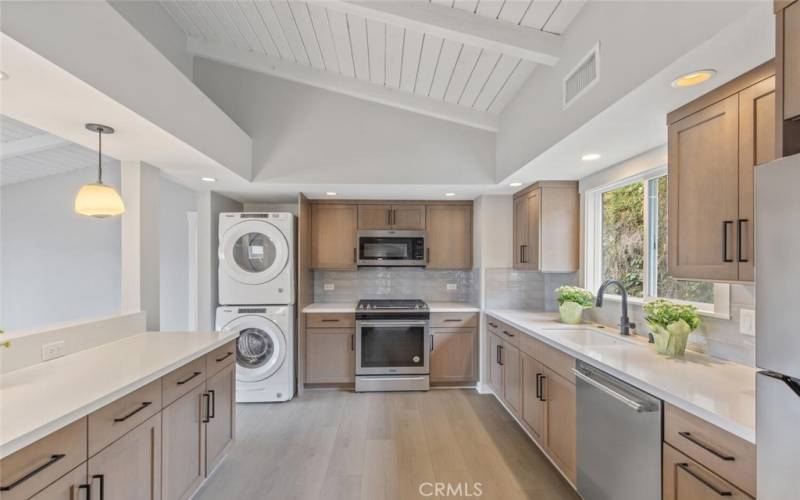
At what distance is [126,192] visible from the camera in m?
2.48

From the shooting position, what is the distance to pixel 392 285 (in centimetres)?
441

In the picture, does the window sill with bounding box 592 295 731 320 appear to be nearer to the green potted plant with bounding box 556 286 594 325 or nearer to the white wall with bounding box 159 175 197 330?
the green potted plant with bounding box 556 286 594 325

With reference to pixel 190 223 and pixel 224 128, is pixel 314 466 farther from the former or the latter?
pixel 190 223

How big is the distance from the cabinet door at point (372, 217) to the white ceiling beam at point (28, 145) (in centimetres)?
319

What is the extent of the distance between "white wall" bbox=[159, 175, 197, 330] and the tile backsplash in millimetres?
1998

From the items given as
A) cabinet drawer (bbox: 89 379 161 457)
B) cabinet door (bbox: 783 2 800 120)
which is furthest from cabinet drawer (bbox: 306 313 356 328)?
cabinet door (bbox: 783 2 800 120)

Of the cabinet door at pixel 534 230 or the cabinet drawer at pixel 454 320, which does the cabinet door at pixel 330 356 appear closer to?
the cabinet drawer at pixel 454 320

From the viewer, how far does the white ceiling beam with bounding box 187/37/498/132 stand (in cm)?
316

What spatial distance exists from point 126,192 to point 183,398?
1.51 metres

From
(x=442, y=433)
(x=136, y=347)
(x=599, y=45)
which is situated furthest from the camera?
(x=442, y=433)

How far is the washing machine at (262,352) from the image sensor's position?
3541mm

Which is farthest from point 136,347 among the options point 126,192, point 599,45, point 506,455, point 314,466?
point 599,45

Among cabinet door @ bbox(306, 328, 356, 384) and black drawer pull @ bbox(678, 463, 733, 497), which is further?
cabinet door @ bbox(306, 328, 356, 384)

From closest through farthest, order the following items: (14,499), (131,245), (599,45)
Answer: (14,499), (599,45), (131,245)
